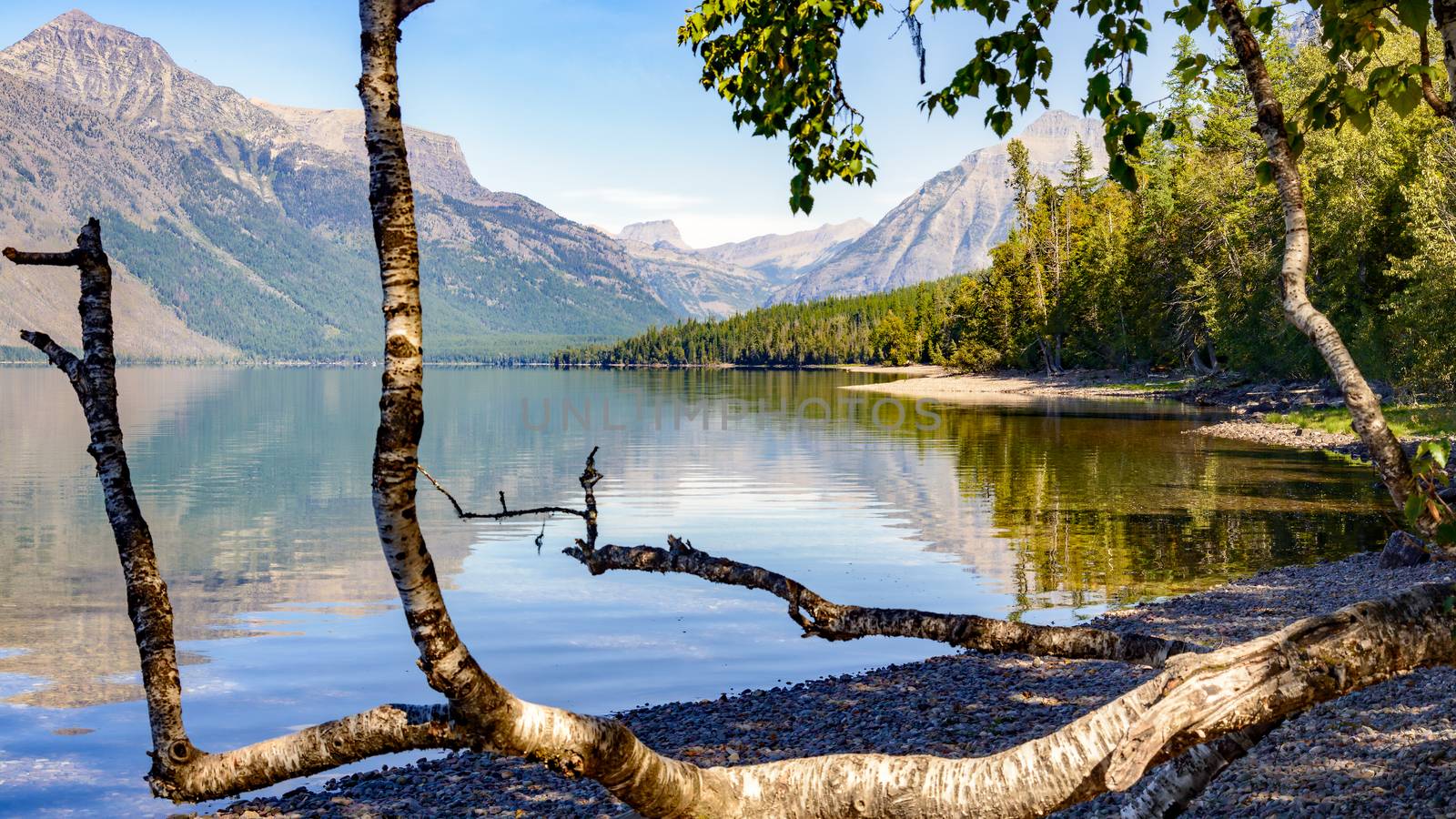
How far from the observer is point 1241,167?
68.3 meters

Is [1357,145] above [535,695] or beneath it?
above

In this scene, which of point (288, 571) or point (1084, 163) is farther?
point (1084, 163)

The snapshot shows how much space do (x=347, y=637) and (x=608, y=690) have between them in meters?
7.52

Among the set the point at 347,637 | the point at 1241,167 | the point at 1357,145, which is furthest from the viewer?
the point at 1241,167

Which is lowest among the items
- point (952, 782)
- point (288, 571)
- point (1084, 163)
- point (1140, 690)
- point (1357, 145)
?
point (288, 571)

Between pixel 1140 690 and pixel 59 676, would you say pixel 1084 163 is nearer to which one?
pixel 59 676

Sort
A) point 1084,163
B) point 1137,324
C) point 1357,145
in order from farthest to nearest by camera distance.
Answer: point 1084,163 < point 1137,324 < point 1357,145

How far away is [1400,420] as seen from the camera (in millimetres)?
45062

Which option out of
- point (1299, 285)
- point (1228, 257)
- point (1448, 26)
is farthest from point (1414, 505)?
point (1228, 257)

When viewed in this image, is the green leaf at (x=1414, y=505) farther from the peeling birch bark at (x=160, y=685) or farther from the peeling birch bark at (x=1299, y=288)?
the peeling birch bark at (x=160, y=685)

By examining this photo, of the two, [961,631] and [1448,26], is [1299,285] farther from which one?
[961,631]

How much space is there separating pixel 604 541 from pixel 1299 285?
89.5 ft

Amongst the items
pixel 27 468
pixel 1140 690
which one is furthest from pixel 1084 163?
pixel 1140 690

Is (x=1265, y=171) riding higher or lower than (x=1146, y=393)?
higher
